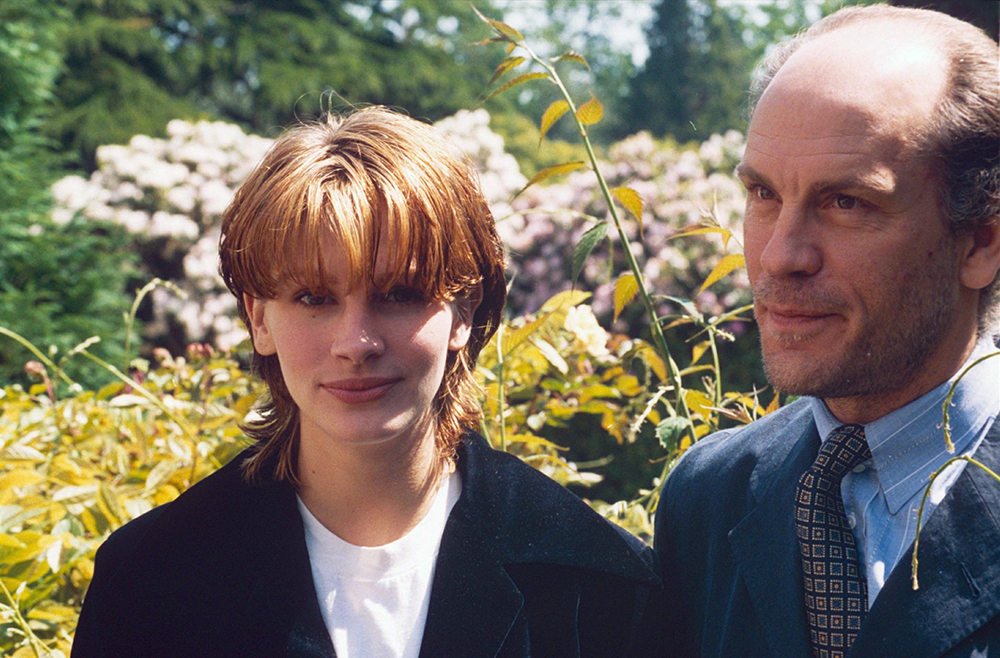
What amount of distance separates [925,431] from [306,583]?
998 mm

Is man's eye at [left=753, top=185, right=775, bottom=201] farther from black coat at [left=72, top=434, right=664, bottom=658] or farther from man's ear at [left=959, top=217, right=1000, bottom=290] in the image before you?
black coat at [left=72, top=434, right=664, bottom=658]

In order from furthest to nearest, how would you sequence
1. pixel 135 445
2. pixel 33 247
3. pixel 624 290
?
1. pixel 33 247
2. pixel 135 445
3. pixel 624 290

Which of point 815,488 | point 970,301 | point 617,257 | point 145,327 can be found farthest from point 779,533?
point 145,327

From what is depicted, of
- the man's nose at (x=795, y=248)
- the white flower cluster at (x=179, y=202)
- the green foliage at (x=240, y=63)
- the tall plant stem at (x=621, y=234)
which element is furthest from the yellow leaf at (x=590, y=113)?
the green foliage at (x=240, y=63)

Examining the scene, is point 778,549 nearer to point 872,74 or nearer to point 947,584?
point 947,584

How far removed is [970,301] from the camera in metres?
1.51

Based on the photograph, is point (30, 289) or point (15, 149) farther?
point (15, 149)

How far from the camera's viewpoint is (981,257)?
1.49 metres

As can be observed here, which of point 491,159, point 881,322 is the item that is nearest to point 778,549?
point 881,322

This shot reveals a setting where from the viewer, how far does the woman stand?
1528 millimetres

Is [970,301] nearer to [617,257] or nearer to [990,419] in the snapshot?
[990,419]

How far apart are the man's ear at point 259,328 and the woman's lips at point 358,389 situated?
0.19 meters

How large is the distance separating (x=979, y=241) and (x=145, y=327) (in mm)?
6705

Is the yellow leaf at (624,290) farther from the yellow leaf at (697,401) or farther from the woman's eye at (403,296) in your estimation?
the woman's eye at (403,296)
